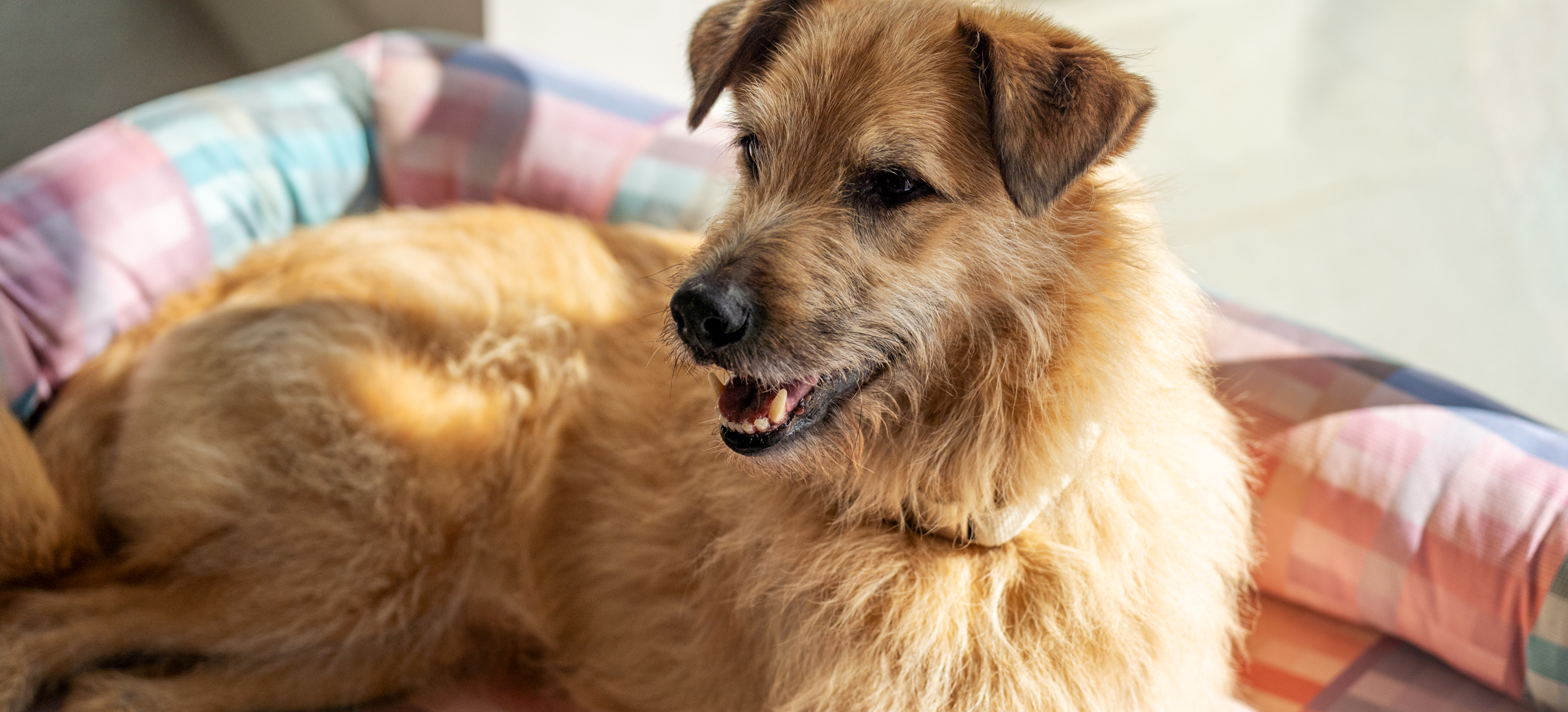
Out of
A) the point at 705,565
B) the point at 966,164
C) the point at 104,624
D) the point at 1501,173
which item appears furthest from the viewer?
the point at 1501,173

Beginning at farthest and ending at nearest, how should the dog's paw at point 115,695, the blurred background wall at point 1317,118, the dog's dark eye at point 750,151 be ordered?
1. the blurred background wall at point 1317,118
2. the dog's paw at point 115,695
3. the dog's dark eye at point 750,151

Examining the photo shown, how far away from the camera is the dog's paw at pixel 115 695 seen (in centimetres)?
204

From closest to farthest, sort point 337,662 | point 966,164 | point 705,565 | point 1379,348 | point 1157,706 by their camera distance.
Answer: point 966,164 < point 1157,706 < point 705,565 < point 337,662 < point 1379,348

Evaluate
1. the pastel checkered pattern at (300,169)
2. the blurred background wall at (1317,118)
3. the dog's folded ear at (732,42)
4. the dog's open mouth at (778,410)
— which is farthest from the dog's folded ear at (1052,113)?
the blurred background wall at (1317,118)

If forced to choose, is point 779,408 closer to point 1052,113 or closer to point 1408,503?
point 1052,113

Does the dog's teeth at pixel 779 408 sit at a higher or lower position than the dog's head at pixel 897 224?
lower

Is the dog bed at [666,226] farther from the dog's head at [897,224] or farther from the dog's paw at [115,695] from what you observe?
the dog's head at [897,224]

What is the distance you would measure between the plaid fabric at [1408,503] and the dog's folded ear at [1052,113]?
3.88 feet

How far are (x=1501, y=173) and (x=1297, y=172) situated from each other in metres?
0.82

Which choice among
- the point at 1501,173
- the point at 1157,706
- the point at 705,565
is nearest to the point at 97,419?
the point at 705,565

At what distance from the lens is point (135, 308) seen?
261 cm

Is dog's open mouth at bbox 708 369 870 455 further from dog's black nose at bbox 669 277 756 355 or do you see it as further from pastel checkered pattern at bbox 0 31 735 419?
pastel checkered pattern at bbox 0 31 735 419

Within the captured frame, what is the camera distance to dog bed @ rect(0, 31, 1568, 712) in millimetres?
2113

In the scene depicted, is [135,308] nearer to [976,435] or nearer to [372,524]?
[372,524]
